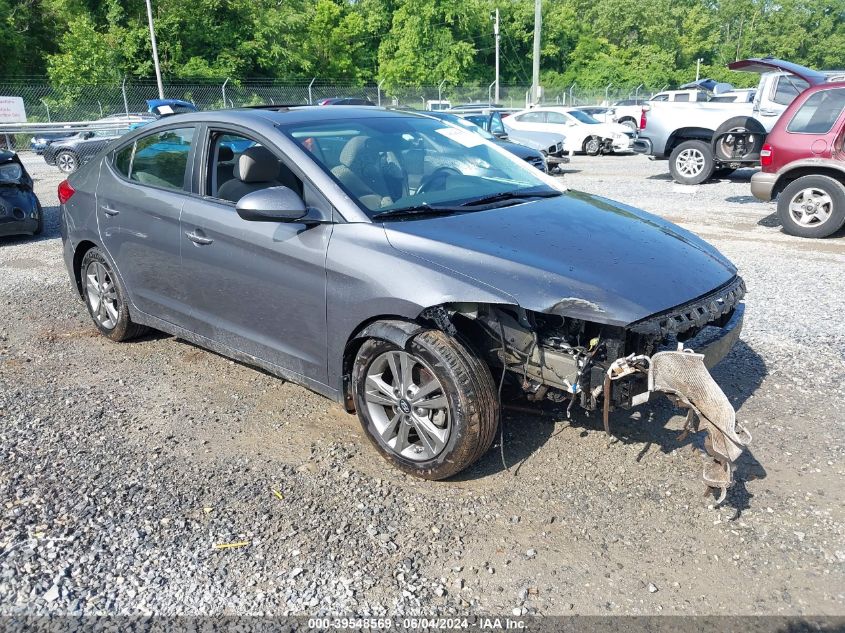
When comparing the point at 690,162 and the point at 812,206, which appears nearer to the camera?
the point at 812,206

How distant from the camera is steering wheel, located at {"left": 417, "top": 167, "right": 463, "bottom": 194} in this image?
4027mm

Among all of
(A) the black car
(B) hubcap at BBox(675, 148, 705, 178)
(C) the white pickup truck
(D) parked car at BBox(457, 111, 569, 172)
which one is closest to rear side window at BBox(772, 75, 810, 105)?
(C) the white pickup truck

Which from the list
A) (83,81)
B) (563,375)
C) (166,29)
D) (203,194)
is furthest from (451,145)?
(166,29)

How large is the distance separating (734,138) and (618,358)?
36.7ft

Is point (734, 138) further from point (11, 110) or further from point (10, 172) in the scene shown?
point (11, 110)

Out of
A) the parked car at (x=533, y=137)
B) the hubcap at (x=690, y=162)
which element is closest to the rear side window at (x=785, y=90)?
the hubcap at (x=690, y=162)

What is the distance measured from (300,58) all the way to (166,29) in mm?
8460

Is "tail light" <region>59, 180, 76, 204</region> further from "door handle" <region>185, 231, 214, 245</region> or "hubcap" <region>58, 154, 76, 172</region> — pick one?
"hubcap" <region>58, 154, 76, 172</region>

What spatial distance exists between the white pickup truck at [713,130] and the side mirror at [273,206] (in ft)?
36.0

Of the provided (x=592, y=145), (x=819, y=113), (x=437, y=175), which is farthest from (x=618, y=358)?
(x=592, y=145)

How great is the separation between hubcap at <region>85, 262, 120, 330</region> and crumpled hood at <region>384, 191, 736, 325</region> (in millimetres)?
2791

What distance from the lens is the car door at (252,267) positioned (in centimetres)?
374

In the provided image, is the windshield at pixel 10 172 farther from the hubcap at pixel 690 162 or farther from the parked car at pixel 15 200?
the hubcap at pixel 690 162

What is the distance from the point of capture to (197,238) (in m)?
4.29
